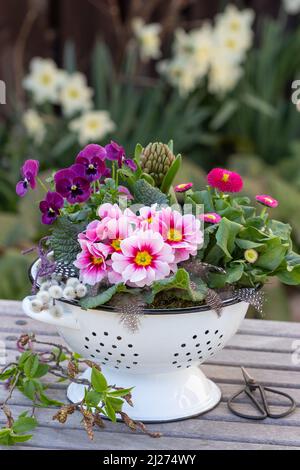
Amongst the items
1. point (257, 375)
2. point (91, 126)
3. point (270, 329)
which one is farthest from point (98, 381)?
point (91, 126)

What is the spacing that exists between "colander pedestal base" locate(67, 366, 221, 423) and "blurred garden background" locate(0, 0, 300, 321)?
154 centimetres

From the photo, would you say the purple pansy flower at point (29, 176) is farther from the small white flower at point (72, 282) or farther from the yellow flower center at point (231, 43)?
the yellow flower center at point (231, 43)

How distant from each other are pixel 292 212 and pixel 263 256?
1.78 m

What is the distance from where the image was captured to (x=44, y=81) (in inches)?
117

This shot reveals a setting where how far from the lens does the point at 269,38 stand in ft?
10.4

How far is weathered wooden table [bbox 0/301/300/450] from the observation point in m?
1.08

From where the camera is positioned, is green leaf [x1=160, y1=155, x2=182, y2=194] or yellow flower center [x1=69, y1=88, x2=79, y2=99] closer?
green leaf [x1=160, y1=155, x2=182, y2=194]

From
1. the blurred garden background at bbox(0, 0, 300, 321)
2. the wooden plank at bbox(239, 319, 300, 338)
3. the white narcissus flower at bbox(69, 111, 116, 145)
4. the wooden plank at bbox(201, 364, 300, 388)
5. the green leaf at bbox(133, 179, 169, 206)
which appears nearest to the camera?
the green leaf at bbox(133, 179, 169, 206)

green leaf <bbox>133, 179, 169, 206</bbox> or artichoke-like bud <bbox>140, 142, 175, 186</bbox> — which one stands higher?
artichoke-like bud <bbox>140, 142, 175, 186</bbox>

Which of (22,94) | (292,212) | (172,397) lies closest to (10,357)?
(172,397)

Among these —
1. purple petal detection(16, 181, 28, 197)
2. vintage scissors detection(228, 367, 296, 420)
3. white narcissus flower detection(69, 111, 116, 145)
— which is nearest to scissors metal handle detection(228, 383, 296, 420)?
vintage scissors detection(228, 367, 296, 420)

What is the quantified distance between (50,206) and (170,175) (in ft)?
0.57

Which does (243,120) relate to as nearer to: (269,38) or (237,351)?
(269,38)

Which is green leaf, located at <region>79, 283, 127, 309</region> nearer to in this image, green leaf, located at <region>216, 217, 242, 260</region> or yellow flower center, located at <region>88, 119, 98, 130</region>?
green leaf, located at <region>216, 217, 242, 260</region>
